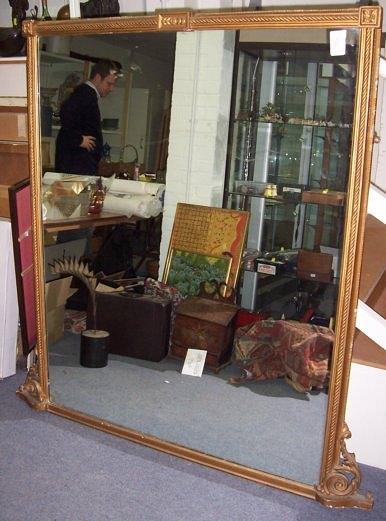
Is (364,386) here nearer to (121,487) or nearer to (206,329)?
(206,329)

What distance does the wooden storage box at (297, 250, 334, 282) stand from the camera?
6.86ft

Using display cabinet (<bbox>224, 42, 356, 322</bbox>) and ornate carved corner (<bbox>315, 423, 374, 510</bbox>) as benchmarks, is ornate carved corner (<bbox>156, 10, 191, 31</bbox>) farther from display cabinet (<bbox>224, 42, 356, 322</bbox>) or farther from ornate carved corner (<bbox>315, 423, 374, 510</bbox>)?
ornate carved corner (<bbox>315, 423, 374, 510</bbox>)

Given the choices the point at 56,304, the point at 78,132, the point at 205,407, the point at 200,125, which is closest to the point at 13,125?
the point at 78,132

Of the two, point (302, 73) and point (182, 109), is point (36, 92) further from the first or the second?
point (302, 73)

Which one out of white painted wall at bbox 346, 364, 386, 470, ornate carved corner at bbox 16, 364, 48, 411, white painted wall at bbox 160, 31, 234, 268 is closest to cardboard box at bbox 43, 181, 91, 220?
white painted wall at bbox 160, 31, 234, 268

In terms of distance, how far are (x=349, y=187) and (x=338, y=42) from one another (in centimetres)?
46

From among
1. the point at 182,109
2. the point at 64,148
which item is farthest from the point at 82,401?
the point at 182,109

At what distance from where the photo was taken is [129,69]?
2.32 m

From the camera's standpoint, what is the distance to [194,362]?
2.42 m

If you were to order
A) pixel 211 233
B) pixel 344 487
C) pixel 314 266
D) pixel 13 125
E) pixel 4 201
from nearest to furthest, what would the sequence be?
1. pixel 344 487
2. pixel 314 266
3. pixel 211 233
4. pixel 4 201
5. pixel 13 125

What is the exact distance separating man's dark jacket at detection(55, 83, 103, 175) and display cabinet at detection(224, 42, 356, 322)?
563mm

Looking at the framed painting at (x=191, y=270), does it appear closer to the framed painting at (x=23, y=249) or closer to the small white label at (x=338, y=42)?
the framed painting at (x=23, y=249)

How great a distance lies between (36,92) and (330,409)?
1.64 meters

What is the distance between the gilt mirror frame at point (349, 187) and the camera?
180cm
